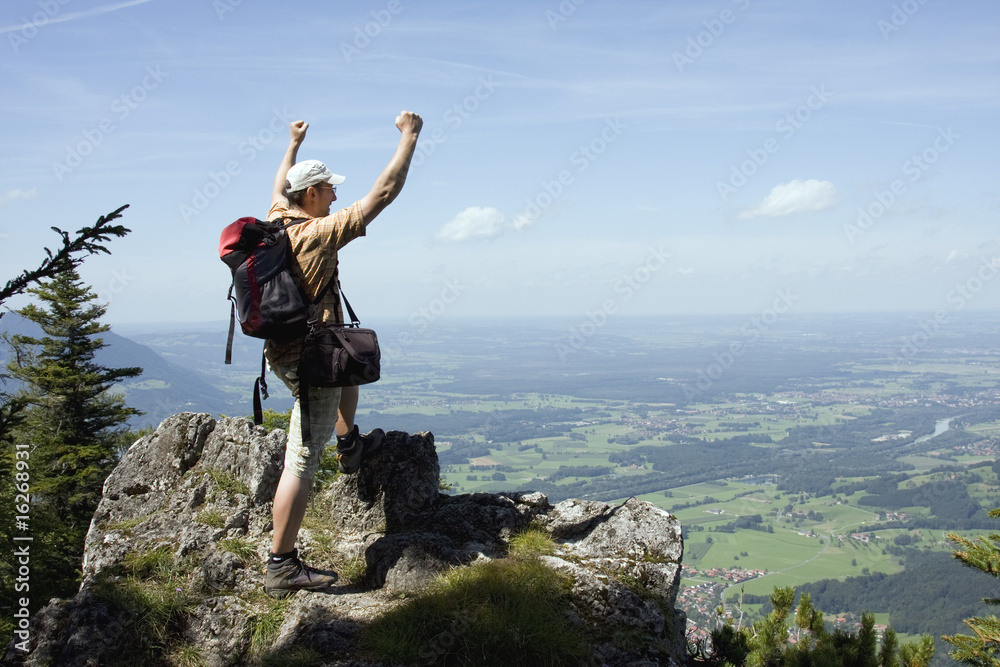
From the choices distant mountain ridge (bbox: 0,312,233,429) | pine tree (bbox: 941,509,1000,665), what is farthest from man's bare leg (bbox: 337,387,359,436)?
distant mountain ridge (bbox: 0,312,233,429)

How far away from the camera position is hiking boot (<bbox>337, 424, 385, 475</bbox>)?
20.4ft

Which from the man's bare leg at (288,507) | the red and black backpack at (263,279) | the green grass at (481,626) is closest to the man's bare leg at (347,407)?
the man's bare leg at (288,507)

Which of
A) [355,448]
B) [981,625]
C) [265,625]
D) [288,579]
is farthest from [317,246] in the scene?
[981,625]

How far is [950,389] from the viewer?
19250 cm

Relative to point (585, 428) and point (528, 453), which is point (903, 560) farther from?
point (585, 428)

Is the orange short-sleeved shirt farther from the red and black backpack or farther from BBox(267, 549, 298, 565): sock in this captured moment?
BBox(267, 549, 298, 565): sock

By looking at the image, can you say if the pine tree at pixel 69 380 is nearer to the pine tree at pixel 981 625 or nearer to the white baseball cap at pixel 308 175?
the white baseball cap at pixel 308 175

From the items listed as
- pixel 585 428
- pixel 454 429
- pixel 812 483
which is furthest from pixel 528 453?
pixel 812 483

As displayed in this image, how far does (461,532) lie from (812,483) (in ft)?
388

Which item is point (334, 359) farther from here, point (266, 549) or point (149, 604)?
point (149, 604)

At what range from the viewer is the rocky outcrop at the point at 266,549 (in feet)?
15.6

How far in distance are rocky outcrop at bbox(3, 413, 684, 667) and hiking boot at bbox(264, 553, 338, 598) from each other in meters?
0.09

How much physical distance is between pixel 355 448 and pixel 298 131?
127 inches

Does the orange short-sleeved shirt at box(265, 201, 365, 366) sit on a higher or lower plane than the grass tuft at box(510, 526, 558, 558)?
higher
